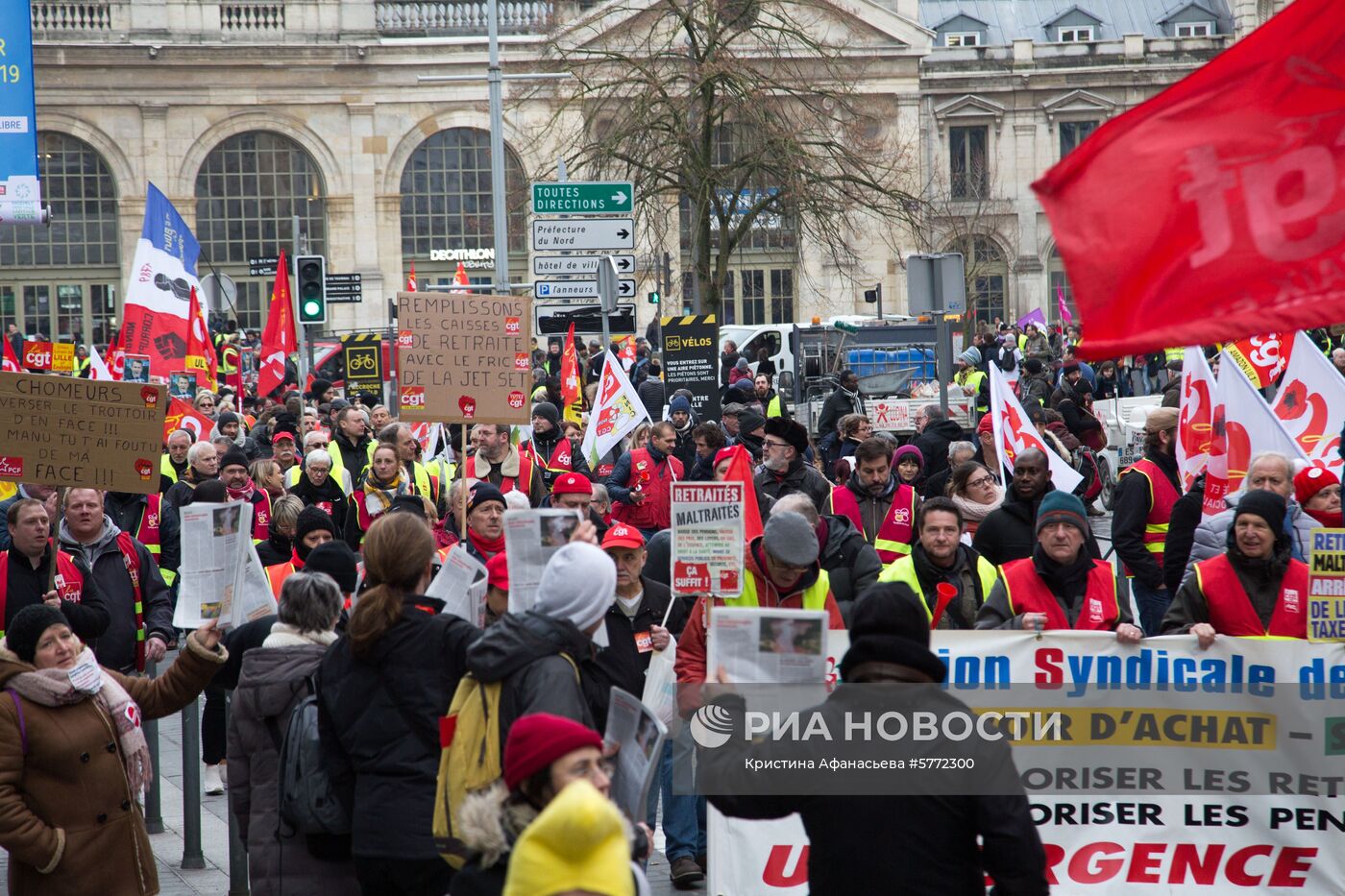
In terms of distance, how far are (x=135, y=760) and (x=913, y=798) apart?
296cm

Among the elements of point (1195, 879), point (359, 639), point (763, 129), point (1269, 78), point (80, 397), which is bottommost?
point (1195, 879)

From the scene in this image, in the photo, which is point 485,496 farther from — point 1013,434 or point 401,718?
point 1013,434

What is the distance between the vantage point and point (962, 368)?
2739 centimetres

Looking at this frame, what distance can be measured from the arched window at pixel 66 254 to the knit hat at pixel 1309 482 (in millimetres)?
44032

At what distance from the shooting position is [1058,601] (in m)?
6.68

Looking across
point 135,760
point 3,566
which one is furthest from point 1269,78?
point 3,566

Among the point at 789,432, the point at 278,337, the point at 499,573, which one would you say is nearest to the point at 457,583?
the point at 499,573

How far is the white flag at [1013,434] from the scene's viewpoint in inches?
410

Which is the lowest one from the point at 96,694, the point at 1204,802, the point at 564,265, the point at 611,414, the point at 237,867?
the point at 237,867

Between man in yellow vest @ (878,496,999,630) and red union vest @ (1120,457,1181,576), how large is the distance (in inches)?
105

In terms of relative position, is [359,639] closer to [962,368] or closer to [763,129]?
[763,129]

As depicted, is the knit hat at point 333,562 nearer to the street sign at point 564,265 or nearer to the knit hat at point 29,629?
the knit hat at point 29,629

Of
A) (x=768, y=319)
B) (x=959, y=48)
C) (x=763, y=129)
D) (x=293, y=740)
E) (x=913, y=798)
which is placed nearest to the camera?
(x=913, y=798)

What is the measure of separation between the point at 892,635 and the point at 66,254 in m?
48.1
